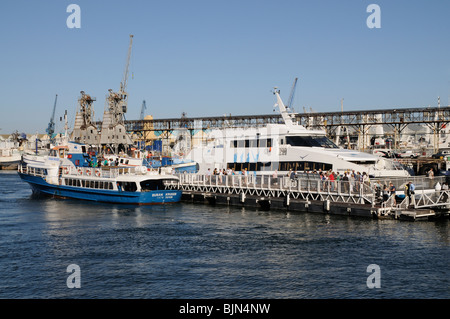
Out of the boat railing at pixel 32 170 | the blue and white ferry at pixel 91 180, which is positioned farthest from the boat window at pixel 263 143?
the boat railing at pixel 32 170

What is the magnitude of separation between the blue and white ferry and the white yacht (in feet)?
21.5

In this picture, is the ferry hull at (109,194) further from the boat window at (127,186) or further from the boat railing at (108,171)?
the boat railing at (108,171)

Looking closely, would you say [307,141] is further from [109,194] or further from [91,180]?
[91,180]

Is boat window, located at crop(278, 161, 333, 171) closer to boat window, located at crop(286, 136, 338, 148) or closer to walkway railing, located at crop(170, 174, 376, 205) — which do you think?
walkway railing, located at crop(170, 174, 376, 205)

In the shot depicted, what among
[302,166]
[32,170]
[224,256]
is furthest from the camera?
[32,170]

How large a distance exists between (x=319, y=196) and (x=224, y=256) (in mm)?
16039

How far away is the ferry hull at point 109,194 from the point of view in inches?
1861

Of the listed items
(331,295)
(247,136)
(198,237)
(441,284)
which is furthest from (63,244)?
(247,136)

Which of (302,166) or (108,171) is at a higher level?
(302,166)

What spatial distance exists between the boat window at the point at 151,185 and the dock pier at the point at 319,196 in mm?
3421

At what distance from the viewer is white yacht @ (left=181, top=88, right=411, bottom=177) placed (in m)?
43.3

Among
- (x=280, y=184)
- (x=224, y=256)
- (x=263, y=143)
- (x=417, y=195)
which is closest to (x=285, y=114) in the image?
(x=263, y=143)

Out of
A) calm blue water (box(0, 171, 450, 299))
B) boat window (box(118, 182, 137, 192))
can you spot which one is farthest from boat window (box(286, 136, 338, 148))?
boat window (box(118, 182, 137, 192))

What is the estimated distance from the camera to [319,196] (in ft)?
132
